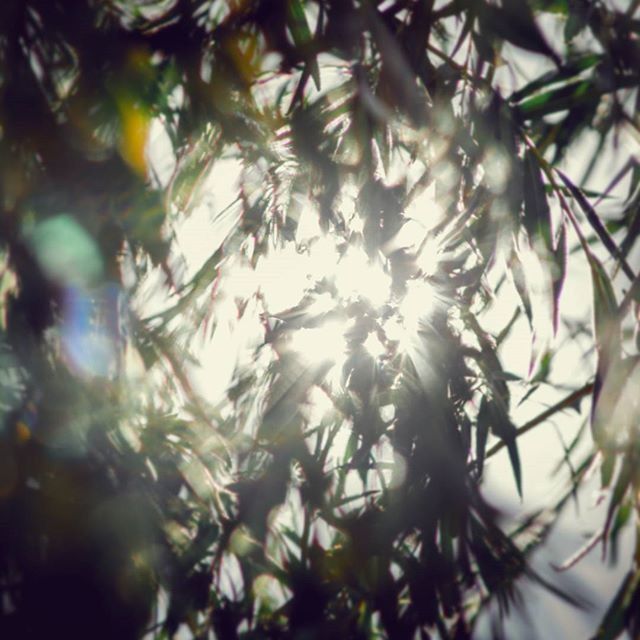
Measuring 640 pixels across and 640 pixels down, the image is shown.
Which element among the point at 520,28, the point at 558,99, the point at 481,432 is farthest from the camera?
the point at 558,99

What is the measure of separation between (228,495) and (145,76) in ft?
2.09

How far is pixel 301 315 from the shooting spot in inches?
39.4

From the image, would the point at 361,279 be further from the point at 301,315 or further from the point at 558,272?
the point at 558,272

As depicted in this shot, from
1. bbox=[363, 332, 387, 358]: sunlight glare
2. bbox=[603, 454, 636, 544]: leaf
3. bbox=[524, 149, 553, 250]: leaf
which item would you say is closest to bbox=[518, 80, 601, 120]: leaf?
bbox=[524, 149, 553, 250]: leaf

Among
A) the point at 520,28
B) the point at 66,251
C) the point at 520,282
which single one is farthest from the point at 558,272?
the point at 66,251

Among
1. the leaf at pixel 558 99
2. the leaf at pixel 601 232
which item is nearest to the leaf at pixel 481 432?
the leaf at pixel 601 232

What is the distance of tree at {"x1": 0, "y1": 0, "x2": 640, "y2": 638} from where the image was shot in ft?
3.10

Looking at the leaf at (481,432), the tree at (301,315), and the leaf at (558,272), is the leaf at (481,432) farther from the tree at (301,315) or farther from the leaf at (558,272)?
the leaf at (558,272)

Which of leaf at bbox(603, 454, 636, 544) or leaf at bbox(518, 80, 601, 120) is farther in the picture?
leaf at bbox(518, 80, 601, 120)

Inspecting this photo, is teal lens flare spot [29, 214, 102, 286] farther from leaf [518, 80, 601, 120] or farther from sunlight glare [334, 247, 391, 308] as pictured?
leaf [518, 80, 601, 120]

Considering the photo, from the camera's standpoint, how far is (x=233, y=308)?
3.60 ft

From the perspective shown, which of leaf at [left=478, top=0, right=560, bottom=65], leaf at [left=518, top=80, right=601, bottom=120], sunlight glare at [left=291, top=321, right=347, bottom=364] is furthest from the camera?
leaf at [left=518, top=80, right=601, bottom=120]

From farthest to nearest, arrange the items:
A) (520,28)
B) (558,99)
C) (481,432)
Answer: (558,99)
(481,432)
(520,28)

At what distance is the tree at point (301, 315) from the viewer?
0.94 m
